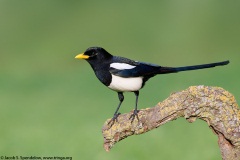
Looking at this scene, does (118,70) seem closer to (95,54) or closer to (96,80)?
(95,54)

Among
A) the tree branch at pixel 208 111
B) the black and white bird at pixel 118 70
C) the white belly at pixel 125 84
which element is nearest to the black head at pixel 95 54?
the black and white bird at pixel 118 70

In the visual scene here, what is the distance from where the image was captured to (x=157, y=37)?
672 inches

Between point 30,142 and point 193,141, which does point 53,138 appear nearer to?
point 30,142

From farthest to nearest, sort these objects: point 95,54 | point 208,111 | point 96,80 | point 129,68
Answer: point 96,80 → point 129,68 → point 95,54 → point 208,111

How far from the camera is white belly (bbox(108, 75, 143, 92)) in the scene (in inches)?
189

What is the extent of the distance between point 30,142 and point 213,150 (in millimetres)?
2332

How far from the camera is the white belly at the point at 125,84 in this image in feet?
15.8

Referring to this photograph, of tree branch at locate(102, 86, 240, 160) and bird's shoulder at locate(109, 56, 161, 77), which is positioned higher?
bird's shoulder at locate(109, 56, 161, 77)

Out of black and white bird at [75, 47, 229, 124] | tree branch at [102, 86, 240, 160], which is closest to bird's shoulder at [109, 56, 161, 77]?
black and white bird at [75, 47, 229, 124]

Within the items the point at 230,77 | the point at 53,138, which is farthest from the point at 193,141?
the point at 230,77

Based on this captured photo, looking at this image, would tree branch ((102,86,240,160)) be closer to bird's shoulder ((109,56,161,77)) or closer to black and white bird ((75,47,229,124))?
black and white bird ((75,47,229,124))

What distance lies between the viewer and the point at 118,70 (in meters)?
4.81

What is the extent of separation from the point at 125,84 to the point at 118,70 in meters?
0.11

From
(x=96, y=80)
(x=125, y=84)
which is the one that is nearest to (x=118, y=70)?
(x=125, y=84)
